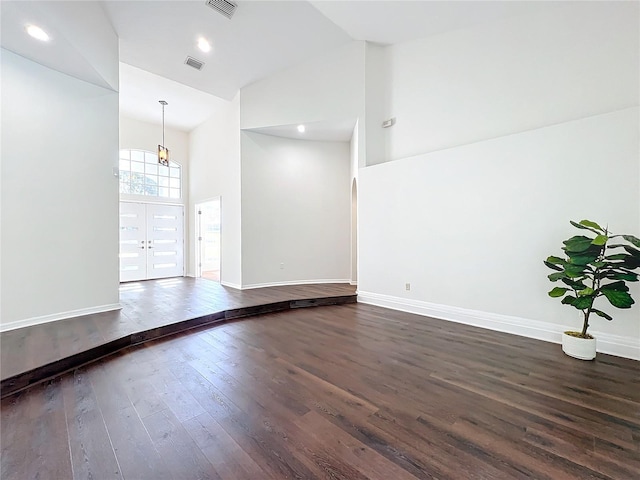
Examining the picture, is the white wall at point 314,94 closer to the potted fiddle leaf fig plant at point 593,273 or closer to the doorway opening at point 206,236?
the doorway opening at point 206,236

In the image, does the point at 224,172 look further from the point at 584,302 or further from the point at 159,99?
the point at 584,302

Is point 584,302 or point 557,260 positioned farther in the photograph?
point 557,260

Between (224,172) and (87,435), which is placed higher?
(224,172)

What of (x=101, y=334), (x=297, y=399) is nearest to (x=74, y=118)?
(x=101, y=334)

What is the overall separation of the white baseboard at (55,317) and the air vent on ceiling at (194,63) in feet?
13.8

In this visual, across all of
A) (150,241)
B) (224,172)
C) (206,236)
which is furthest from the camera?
(206,236)

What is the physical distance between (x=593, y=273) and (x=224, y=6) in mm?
5432

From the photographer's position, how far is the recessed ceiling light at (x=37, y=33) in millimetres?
2941

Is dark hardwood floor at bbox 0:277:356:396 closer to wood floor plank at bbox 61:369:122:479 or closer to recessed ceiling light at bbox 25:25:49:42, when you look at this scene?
wood floor plank at bbox 61:369:122:479

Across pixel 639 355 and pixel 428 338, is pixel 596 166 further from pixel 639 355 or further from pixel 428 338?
pixel 428 338

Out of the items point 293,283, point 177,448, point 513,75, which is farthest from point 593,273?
point 293,283

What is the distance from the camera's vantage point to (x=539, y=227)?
11.0 feet

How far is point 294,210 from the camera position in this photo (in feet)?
21.4

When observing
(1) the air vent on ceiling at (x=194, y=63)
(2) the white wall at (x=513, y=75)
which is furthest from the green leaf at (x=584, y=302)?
(1) the air vent on ceiling at (x=194, y=63)
